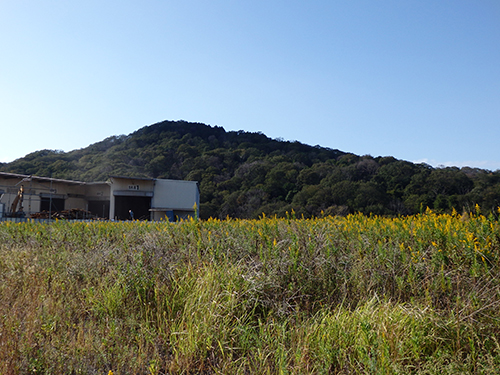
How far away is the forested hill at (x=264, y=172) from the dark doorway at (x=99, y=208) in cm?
1041

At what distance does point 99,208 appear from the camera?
29547 mm

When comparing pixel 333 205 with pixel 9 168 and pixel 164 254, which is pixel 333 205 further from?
pixel 9 168

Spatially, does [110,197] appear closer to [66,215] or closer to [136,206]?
[136,206]

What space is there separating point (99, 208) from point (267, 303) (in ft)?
93.2

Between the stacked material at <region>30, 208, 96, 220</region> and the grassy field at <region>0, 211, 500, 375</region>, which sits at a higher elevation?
the grassy field at <region>0, 211, 500, 375</region>

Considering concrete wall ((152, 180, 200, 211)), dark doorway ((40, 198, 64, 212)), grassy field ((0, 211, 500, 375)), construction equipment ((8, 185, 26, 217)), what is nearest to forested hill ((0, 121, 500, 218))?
concrete wall ((152, 180, 200, 211))

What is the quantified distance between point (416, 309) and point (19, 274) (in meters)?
4.99

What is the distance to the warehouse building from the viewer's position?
26.4m

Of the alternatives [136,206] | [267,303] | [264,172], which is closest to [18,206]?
[136,206]

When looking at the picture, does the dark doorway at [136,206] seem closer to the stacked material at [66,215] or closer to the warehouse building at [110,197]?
the warehouse building at [110,197]

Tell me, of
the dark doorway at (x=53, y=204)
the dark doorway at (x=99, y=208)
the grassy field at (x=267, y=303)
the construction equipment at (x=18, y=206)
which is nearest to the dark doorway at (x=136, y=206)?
the dark doorway at (x=99, y=208)

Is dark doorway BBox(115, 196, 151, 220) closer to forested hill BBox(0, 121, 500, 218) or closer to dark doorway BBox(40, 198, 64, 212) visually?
dark doorway BBox(40, 198, 64, 212)

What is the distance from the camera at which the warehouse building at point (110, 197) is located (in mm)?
26422

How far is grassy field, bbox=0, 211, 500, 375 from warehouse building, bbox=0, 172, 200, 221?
2211 centimetres
